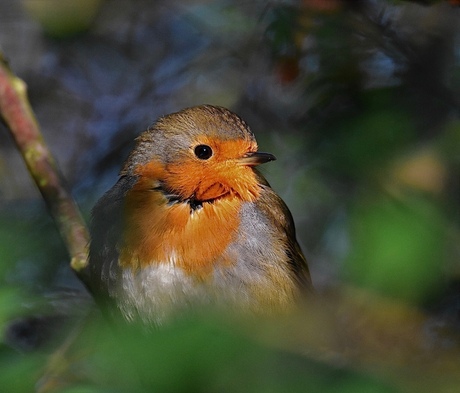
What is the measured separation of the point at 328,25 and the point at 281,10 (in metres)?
0.23

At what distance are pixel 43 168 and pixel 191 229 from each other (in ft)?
1.78

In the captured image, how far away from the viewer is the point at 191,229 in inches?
95.0

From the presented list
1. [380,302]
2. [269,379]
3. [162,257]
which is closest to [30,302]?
[269,379]

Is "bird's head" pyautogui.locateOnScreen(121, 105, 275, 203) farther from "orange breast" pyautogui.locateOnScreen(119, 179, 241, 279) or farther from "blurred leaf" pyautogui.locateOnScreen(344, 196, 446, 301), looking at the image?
"blurred leaf" pyautogui.locateOnScreen(344, 196, 446, 301)

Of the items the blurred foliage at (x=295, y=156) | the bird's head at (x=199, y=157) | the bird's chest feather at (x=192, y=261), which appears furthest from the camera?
the bird's head at (x=199, y=157)

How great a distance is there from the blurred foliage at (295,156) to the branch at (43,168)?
132 mm

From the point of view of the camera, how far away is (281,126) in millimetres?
4082

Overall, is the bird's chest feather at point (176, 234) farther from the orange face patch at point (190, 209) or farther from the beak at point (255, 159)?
the beak at point (255, 159)

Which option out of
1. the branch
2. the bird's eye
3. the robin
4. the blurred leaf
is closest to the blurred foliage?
the blurred leaf

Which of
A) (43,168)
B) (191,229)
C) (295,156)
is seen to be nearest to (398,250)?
(191,229)

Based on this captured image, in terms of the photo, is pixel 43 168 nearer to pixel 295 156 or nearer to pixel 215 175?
pixel 215 175

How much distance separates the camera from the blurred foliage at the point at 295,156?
0.83 metres

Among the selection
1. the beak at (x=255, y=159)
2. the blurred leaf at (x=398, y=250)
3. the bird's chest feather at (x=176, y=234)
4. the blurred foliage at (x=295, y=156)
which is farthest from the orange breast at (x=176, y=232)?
the blurred leaf at (x=398, y=250)

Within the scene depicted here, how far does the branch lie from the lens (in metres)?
2.44
